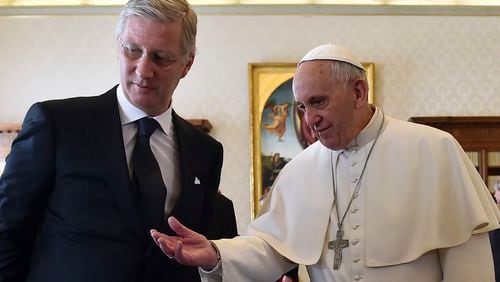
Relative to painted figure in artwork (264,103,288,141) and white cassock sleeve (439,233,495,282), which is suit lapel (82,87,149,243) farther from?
painted figure in artwork (264,103,288,141)

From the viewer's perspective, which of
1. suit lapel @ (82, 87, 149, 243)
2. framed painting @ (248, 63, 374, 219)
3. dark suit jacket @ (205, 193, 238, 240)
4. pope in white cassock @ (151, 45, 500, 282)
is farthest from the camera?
framed painting @ (248, 63, 374, 219)

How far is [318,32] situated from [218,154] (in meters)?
5.32

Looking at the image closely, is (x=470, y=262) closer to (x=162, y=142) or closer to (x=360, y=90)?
(x=360, y=90)

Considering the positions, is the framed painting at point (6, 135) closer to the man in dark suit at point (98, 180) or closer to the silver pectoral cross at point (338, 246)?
the man in dark suit at point (98, 180)

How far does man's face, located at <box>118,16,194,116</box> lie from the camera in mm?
1868

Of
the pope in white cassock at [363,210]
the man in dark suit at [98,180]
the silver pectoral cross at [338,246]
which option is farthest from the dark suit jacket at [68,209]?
the silver pectoral cross at [338,246]

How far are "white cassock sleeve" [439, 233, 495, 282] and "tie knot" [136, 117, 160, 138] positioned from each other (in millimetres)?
1128

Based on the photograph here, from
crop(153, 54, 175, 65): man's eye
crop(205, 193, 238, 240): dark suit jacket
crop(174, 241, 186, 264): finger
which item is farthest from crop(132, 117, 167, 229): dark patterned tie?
crop(205, 193, 238, 240): dark suit jacket

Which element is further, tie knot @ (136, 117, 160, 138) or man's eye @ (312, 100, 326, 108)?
man's eye @ (312, 100, 326, 108)

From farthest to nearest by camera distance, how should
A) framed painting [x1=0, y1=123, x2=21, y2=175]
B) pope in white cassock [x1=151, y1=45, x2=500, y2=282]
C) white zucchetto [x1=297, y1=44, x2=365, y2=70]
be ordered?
framed painting [x1=0, y1=123, x2=21, y2=175], white zucchetto [x1=297, y1=44, x2=365, y2=70], pope in white cassock [x1=151, y1=45, x2=500, y2=282]

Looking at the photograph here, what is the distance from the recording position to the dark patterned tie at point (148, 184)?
6.18ft

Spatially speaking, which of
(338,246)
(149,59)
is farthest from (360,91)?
(149,59)

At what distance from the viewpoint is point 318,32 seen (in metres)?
7.41

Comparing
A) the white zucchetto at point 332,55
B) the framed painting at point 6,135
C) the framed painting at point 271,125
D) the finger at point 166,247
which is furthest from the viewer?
the framed painting at point 271,125
